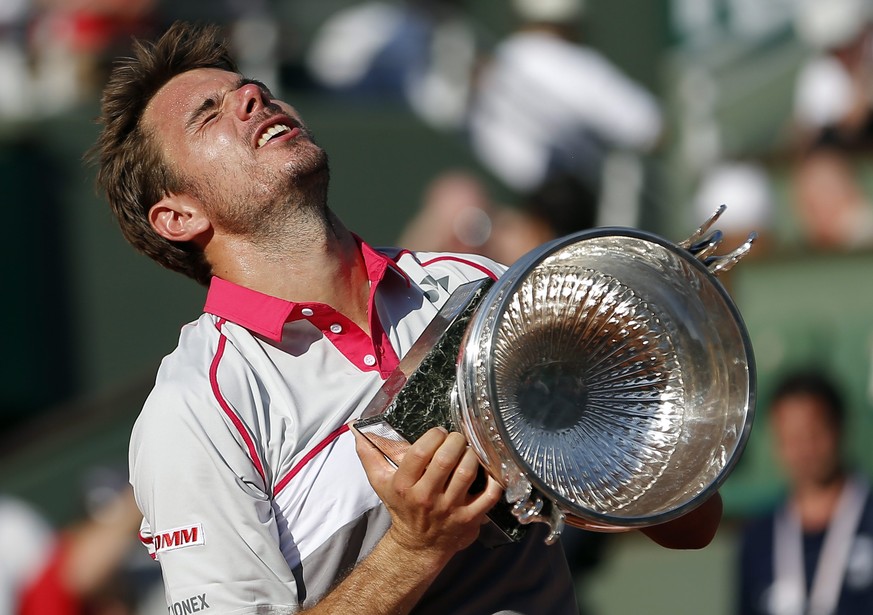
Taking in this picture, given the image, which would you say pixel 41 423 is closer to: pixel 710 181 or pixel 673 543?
pixel 710 181

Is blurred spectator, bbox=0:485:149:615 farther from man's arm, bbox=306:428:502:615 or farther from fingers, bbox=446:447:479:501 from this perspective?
fingers, bbox=446:447:479:501

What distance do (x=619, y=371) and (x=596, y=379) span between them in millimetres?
40

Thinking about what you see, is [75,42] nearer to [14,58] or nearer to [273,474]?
[14,58]

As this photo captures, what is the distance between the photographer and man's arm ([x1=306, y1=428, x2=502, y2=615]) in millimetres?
1951

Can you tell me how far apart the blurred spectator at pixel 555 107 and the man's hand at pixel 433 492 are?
5025mm

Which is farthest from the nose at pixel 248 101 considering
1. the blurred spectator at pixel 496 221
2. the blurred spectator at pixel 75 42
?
the blurred spectator at pixel 75 42

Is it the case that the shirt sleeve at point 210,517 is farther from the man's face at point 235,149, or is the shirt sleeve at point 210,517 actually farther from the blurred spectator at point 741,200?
the blurred spectator at point 741,200

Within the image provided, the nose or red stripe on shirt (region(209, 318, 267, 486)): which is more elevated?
the nose

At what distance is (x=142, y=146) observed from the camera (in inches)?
102

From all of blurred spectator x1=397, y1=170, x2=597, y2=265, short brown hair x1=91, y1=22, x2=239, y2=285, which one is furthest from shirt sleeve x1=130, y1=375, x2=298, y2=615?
blurred spectator x1=397, y1=170, x2=597, y2=265

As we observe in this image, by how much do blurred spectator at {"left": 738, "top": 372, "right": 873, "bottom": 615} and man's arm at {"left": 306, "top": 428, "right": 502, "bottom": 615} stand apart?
3034mm

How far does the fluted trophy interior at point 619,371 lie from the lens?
200 centimetres

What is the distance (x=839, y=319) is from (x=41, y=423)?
3.81m

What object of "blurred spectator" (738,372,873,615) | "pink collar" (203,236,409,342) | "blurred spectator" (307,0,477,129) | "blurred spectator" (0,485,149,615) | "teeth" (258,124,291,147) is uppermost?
"blurred spectator" (307,0,477,129)
